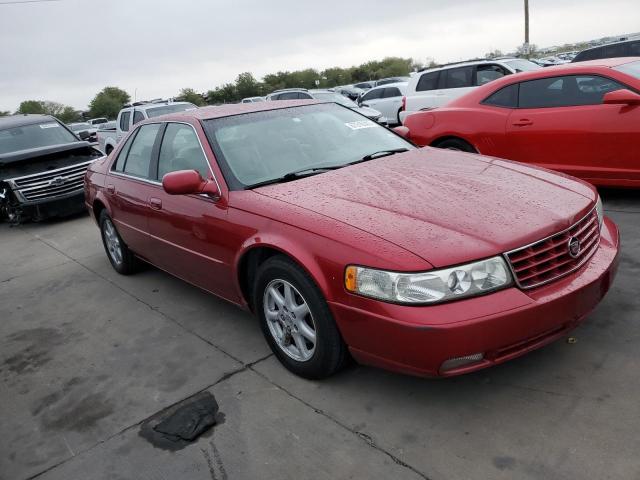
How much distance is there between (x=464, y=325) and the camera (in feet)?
7.96

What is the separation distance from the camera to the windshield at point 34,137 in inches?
354

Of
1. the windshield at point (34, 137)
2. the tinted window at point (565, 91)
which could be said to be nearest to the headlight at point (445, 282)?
the tinted window at point (565, 91)

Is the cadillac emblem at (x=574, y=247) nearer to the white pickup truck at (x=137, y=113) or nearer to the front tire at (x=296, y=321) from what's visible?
the front tire at (x=296, y=321)

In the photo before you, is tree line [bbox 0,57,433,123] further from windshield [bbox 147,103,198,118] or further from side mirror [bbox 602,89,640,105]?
side mirror [bbox 602,89,640,105]

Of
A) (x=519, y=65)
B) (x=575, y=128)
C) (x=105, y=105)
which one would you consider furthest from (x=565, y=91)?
(x=105, y=105)

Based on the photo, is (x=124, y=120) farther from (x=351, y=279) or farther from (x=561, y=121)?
(x=351, y=279)

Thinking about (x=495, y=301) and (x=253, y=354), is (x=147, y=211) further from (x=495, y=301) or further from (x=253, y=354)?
(x=495, y=301)

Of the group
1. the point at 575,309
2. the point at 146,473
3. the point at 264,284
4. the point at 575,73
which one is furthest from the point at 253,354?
the point at 575,73

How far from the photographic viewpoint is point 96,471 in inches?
106

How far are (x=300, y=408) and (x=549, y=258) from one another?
145 cm

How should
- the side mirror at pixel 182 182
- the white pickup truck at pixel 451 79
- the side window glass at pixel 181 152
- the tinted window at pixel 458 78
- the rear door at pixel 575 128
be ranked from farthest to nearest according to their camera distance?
the tinted window at pixel 458 78 < the white pickup truck at pixel 451 79 < the rear door at pixel 575 128 < the side window glass at pixel 181 152 < the side mirror at pixel 182 182

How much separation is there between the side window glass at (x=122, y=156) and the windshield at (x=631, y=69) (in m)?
4.66

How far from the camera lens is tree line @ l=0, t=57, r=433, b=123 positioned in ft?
189

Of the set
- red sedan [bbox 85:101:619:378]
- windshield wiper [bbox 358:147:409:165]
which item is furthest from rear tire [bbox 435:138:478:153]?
windshield wiper [bbox 358:147:409:165]
